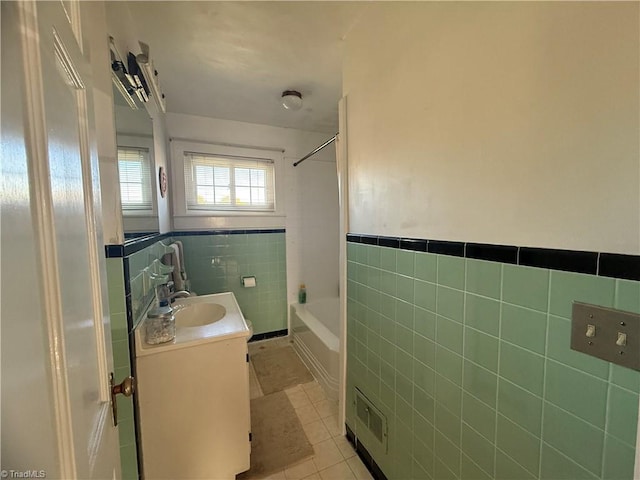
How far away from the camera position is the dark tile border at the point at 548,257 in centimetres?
57

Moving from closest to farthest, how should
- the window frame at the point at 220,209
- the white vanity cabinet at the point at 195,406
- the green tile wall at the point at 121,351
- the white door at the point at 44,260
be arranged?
the white door at the point at 44,260
the green tile wall at the point at 121,351
the white vanity cabinet at the point at 195,406
the window frame at the point at 220,209

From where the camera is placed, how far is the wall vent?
4.33 ft

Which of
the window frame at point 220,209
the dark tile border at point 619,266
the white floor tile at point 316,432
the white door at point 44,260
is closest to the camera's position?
the white door at point 44,260

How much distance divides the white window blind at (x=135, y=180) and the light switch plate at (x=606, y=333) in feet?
5.42

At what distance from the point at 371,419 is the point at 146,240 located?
1609 millimetres

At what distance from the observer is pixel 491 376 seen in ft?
2.74

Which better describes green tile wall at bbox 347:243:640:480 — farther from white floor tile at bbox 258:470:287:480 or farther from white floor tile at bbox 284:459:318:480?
white floor tile at bbox 258:470:287:480

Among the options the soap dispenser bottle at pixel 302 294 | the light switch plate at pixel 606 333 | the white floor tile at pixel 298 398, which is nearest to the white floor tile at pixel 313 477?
the white floor tile at pixel 298 398

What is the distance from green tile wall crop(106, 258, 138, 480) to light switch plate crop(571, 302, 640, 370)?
1540mm

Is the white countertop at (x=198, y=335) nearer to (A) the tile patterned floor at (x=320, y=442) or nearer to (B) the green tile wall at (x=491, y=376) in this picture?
(B) the green tile wall at (x=491, y=376)

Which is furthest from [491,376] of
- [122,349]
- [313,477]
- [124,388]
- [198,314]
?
[198,314]

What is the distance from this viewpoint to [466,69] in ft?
2.85

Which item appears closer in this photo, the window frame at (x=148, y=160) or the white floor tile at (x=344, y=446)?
the window frame at (x=148, y=160)

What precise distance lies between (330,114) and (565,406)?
2545 millimetres
